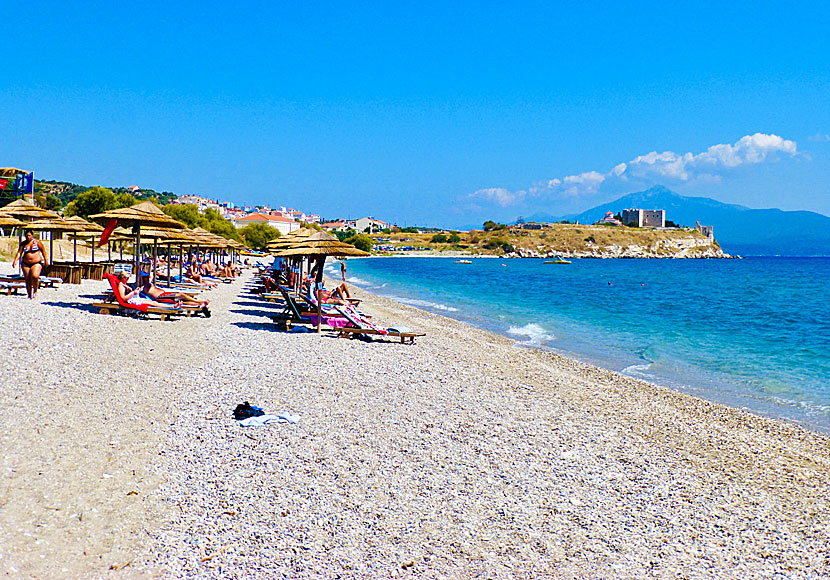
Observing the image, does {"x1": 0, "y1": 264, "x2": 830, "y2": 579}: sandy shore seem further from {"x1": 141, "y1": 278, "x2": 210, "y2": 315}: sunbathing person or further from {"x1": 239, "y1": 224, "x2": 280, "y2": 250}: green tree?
{"x1": 239, "y1": 224, "x2": 280, "y2": 250}: green tree

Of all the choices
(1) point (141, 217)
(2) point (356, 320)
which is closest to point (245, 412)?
(2) point (356, 320)

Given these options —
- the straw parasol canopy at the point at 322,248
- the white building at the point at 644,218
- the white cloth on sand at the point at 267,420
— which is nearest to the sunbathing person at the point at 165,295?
the straw parasol canopy at the point at 322,248

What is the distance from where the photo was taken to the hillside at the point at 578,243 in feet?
470

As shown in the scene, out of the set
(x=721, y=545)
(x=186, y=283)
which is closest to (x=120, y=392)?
(x=721, y=545)

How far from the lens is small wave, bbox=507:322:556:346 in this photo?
1794 cm

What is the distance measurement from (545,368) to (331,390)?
18.0 feet

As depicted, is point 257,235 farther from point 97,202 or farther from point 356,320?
point 356,320

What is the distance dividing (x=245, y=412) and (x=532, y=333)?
1404cm

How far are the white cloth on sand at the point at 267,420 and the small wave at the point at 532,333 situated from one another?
11172mm

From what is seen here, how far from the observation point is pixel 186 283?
24.1m

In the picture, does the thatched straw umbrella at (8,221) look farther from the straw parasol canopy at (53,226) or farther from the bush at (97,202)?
the bush at (97,202)

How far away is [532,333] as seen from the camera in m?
19.8

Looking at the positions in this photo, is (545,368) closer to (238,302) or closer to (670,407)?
(670,407)

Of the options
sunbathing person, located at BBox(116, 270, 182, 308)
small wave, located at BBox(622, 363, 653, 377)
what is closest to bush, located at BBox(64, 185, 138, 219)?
sunbathing person, located at BBox(116, 270, 182, 308)
